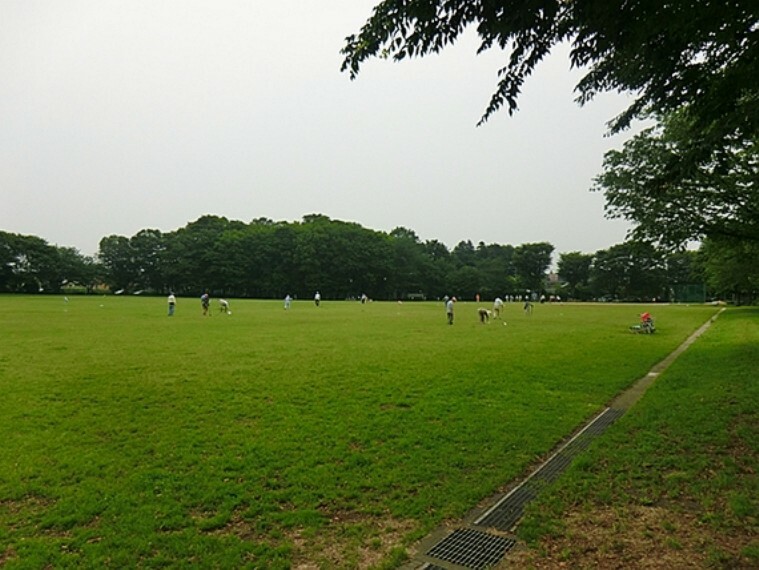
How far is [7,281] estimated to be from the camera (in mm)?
70000

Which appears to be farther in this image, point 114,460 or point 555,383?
point 555,383

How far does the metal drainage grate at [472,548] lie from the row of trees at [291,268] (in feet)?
246

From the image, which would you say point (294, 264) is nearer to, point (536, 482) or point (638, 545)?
point (536, 482)

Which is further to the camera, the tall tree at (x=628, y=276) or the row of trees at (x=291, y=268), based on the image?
the tall tree at (x=628, y=276)

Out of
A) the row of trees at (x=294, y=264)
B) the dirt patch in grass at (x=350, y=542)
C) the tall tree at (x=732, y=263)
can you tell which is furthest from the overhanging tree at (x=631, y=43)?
the row of trees at (x=294, y=264)

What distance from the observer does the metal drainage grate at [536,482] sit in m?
4.12

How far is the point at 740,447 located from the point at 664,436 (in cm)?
80

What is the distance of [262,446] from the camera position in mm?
5906

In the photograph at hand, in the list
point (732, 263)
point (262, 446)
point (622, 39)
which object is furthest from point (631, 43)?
point (732, 263)

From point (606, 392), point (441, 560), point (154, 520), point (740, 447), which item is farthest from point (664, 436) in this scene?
point (154, 520)

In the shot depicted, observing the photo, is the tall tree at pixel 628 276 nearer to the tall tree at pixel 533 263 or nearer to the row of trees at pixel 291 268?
the row of trees at pixel 291 268

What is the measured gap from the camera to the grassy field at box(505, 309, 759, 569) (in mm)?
3480

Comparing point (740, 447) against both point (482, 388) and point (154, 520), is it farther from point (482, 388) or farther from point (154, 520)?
point (154, 520)

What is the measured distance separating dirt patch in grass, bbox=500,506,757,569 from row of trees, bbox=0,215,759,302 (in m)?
75.2
